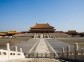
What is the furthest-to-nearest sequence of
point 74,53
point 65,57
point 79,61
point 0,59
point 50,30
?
point 50,30, point 65,57, point 74,53, point 79,61, point 0,59

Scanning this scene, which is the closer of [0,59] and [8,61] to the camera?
[0,59]

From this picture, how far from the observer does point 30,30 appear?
438 feet

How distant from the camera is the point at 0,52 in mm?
12562

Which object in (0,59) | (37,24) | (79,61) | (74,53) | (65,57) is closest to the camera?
(0,59)

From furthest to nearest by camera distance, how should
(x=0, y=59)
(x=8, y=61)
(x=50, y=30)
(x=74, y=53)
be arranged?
(x=50, y=30) < (x=74, y=53) < (x=8, y=61) < (x=0, y=59)

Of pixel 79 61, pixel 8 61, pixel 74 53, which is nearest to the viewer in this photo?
pixel 8 61

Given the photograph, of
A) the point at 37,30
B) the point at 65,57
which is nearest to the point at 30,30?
the point at 37,30

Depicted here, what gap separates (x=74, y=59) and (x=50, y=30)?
374 feet

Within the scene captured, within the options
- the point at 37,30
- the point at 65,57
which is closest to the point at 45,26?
the point at 37,30

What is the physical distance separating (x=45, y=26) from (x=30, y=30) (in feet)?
28.2

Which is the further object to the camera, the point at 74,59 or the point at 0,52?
the point at 74,59

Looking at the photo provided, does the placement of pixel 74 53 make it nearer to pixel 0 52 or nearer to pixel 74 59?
pixel 74 59

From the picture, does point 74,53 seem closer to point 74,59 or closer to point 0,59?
point 74,59

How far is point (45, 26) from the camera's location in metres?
134
